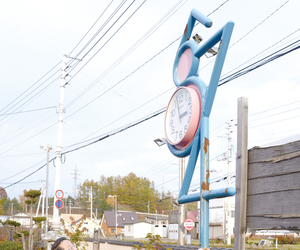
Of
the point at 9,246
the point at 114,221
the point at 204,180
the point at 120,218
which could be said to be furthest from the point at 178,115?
the point at 114,221

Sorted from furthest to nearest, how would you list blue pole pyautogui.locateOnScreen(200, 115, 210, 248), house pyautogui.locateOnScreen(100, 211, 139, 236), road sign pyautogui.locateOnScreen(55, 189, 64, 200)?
house pyautogui.locateOnScreen(100, 211, 139, 236), road sign pyautogui.locateOnScreen(55, 189, 64, 200), blue pole pyautogui.locateOnScreen(200, 115, 210, 248)

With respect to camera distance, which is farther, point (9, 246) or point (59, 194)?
point (9, 246)

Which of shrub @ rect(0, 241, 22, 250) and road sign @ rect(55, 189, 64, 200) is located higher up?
road sign @ rect(55, 189, 64, 200)

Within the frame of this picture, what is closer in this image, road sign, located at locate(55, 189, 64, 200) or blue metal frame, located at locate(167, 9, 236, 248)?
blue metal frame, located at locate(167, 9, 236, 248)

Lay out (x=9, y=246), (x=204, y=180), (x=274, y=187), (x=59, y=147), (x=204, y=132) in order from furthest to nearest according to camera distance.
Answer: (x=9, y=246) → (x=59, y=147) → (x=204, y=132) → (x=204, y=180) → (x=274, y=187)

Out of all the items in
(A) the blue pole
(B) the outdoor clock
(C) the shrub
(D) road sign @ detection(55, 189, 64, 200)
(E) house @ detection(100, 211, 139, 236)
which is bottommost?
(E) house @ detection(100, 211, 139, 236)

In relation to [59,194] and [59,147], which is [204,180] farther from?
[59,147]

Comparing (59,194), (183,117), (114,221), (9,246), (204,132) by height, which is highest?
(183,117)

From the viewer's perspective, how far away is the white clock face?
12.3 ft

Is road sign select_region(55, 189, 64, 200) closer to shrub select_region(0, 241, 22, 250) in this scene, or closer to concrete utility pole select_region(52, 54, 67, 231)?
concrete utility pole select_region(52, 54, 67, 231)

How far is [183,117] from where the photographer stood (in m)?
3.86

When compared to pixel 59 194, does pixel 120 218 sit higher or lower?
lower

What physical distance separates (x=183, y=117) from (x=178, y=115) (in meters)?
0.14

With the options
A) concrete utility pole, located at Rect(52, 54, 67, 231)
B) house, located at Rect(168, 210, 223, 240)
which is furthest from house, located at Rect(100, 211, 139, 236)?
concrete utility pole, located at Rect(52, 54, 67, 231)
